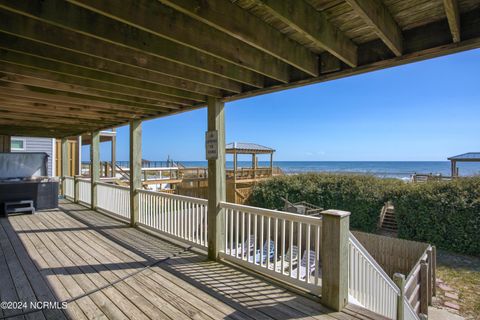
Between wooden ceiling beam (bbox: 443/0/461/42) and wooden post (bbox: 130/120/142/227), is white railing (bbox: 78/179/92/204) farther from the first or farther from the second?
wooden ceiling beam (bbox: 443/0/461/42)

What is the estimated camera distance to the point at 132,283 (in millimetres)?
2875

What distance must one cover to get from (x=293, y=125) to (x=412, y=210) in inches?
1927

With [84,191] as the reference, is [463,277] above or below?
below

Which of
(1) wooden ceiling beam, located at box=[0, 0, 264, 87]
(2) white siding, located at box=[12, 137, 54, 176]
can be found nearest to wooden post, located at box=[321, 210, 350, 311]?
(1) wooden ceiling beam, located at box=[0, 0, 264, 87]

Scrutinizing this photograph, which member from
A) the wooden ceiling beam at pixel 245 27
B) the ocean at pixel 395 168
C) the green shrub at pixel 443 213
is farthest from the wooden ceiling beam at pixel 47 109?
the ocean at pixel 395 168

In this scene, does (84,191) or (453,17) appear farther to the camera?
(84,191)

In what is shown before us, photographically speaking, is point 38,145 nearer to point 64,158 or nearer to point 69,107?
point 64,158

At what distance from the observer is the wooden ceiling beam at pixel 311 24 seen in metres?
1.58

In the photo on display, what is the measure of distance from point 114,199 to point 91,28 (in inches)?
211

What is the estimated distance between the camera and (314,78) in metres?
2.71

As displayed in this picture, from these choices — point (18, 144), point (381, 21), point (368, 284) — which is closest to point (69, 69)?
point (381, 21)

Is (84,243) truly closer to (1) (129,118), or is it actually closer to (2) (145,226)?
(2) (145,226)

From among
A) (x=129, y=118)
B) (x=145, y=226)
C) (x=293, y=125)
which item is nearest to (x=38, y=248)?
(x=145, y=226)

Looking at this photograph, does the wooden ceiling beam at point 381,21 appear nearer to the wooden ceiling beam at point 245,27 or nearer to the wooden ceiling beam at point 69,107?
the wooden ceiling beam at point 245,27
